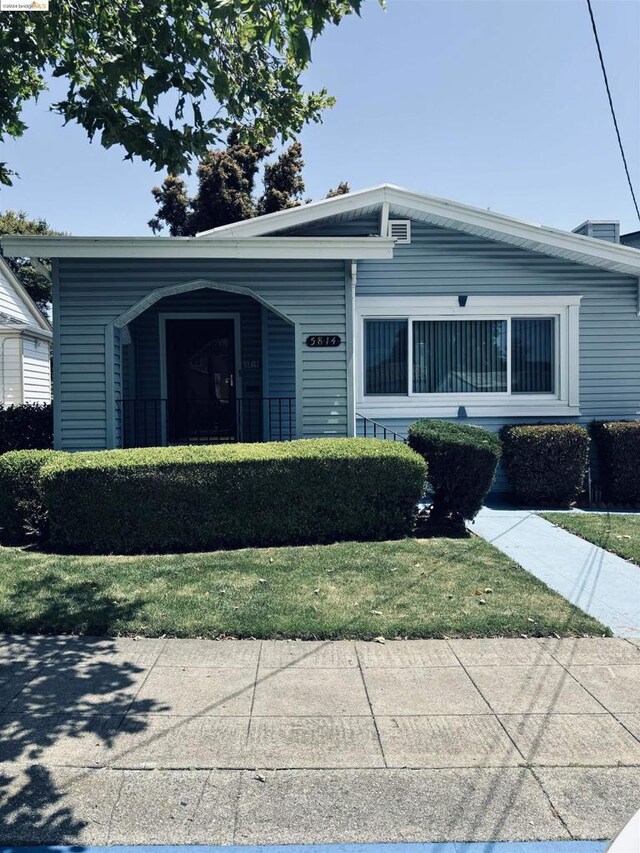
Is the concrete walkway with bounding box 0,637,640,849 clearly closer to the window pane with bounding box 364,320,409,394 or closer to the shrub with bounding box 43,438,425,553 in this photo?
the shrub with bounding box 43,438,425,553

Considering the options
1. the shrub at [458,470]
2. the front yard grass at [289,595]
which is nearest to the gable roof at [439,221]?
the shrub at [458,470]

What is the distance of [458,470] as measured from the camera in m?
8.53

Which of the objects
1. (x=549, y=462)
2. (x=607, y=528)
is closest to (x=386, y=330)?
(x=549, y=462)

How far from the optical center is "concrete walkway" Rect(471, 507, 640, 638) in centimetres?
614

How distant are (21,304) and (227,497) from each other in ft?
50.7

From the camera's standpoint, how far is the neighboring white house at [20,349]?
18.2 metres

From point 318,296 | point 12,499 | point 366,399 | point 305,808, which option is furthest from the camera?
point 366,399

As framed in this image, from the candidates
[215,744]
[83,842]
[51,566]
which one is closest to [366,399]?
[51,566]

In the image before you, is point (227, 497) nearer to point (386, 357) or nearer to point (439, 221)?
point (386, 357)

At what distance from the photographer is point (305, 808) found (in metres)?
3.36

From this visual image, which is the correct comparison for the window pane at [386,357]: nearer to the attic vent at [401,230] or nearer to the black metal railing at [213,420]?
the attic vent at [401,230]

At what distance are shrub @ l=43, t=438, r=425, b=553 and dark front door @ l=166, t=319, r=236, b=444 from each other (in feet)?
14.7

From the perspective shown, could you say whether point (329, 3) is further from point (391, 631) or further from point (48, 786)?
point (48, 786)

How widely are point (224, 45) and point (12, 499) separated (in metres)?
5.34
